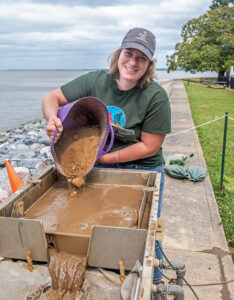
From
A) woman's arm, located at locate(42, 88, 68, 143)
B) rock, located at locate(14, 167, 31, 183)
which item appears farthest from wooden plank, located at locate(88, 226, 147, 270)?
rock, located at locate(14, 167, 31, 183)

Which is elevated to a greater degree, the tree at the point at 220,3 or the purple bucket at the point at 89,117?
the tree at the point at 220,3

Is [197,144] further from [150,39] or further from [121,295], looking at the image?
[121,295]

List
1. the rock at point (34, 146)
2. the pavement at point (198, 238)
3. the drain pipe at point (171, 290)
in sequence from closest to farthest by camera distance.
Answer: the drain pipe at point (171, 290) → the pavement at point (198, 238) → the rock at point (34, 146)

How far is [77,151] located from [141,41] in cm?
94

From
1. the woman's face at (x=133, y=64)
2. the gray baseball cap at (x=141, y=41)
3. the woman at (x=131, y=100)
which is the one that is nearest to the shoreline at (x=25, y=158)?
the woman at (x=131, y=100)

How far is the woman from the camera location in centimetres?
224

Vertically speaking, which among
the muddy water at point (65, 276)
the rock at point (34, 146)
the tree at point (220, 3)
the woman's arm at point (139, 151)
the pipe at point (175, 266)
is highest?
the tree at point (220, 3)

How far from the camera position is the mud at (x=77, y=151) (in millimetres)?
2234

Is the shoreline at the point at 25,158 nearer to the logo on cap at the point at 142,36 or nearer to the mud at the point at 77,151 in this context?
the mud at the point at 77,151

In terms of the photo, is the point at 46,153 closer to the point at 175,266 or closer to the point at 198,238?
the point at 198,238

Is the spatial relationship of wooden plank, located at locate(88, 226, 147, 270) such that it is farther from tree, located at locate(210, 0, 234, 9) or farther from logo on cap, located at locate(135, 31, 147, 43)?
tree, located at locate(210, 0, 234, 9)

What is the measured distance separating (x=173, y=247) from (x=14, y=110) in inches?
753

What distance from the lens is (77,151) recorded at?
2340mm

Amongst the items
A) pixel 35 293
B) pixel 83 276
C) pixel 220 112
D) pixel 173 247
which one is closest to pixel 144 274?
pixel 83 276
